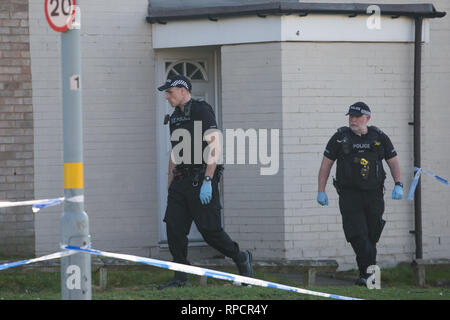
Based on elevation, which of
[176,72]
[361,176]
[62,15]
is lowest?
[361,176]

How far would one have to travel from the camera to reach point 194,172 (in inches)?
287

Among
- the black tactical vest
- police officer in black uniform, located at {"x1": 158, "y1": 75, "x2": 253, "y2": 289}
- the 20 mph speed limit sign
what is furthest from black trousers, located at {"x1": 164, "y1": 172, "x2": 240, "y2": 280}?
the 20 mph speed limit sign

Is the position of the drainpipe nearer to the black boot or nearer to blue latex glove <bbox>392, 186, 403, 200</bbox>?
blue latex glove <bbox>392, 186, 403, 200</bbox>

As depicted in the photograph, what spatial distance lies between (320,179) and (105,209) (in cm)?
291

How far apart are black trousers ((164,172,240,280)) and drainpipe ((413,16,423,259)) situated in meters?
3.26

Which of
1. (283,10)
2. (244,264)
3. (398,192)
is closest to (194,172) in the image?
(244,264)

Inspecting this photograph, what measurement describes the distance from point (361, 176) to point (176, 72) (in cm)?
318

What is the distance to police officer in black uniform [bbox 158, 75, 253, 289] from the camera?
7168mm

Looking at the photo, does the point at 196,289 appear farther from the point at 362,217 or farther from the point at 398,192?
the point at 398,192

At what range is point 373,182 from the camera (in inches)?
314

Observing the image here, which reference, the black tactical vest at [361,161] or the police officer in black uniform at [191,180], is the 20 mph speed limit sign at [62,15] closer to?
the police officer in black uniform at [191,180]

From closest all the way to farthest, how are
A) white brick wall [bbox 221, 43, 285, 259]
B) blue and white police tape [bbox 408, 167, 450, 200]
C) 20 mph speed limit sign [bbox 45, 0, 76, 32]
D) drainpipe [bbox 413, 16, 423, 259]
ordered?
20 mph speed limit sign [bbox 45, 0, 76, 32] < blue and white police tape [bbox 408, 167, 450, 200] < white brick wall [bbox 221, 43, 285, 259] < drainpipe [bbox 413, 16, 423, 259]
